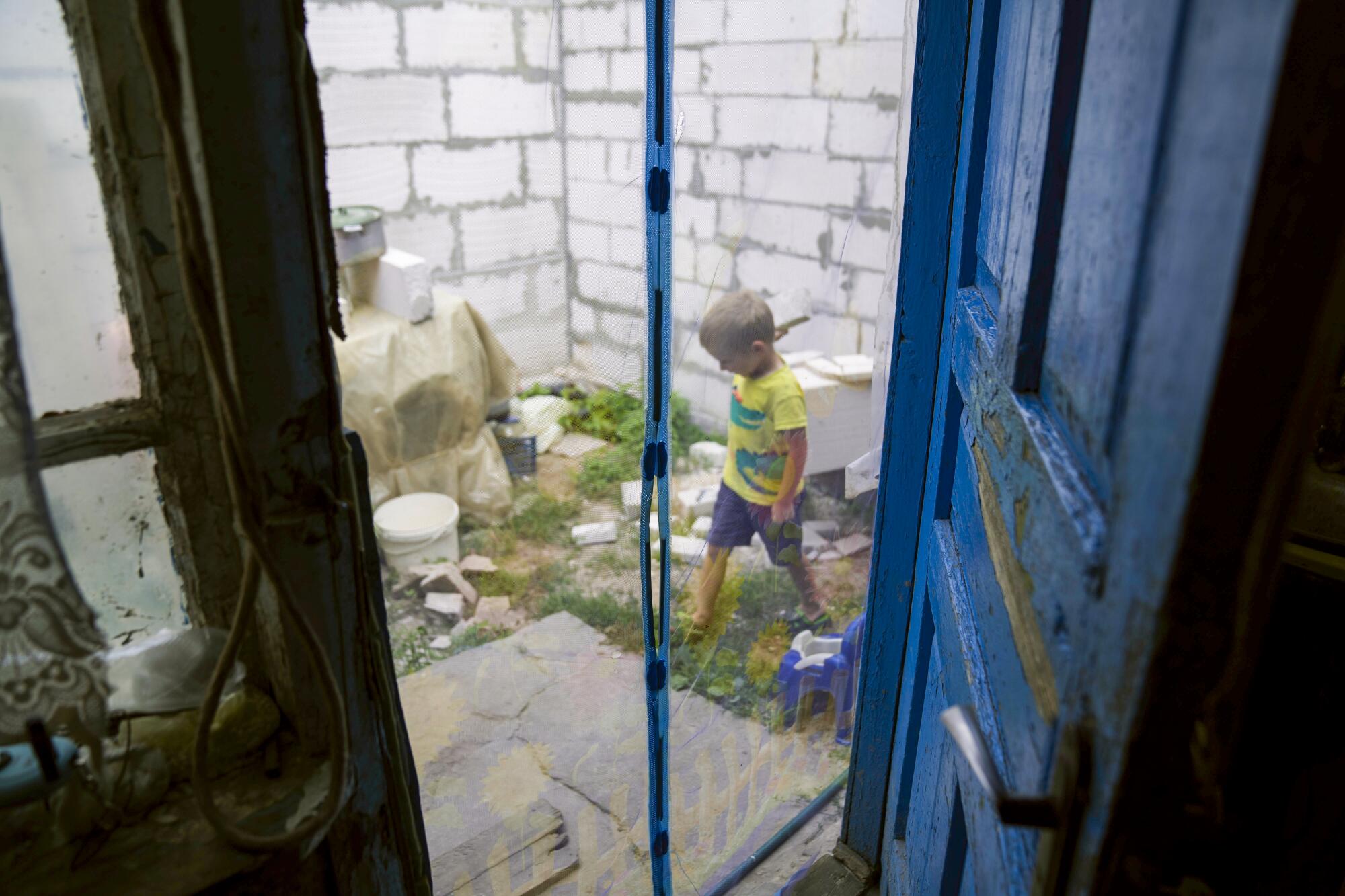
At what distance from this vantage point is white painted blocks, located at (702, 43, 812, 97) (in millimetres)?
2949

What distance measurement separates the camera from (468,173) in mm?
5281

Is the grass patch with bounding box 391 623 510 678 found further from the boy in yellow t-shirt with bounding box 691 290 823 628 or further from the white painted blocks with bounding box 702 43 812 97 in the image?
the white painted blocks with bounding box 702 43 812 97

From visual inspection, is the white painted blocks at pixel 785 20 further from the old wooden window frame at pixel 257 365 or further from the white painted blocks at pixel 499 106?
the white painted blocks at pixel 499 106

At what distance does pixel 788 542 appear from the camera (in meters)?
2.29

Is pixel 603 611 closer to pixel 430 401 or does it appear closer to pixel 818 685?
pixel 818 685

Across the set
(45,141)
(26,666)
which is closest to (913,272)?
(45,141)

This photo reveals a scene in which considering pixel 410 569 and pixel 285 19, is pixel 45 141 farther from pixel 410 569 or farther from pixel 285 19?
pixel 410 569

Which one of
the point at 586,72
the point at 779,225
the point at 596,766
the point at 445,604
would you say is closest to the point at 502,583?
the point at 445,604

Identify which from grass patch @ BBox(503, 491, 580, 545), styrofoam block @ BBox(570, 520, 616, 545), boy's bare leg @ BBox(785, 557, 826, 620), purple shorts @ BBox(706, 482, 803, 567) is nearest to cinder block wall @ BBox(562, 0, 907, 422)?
purple shorts @ BBox(706, 482, 803, 567)

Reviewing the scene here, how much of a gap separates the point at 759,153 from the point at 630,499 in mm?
1797

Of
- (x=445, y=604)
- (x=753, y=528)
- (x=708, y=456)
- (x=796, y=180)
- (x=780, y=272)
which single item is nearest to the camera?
(x=753, y=528)

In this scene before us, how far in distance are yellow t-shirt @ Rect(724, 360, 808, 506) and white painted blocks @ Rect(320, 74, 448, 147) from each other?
11.3 feet

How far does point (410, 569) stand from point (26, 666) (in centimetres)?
321

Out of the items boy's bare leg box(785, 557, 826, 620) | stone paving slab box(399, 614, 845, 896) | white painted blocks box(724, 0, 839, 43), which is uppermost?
white painted blocks box(724, 0, 839, 43)
